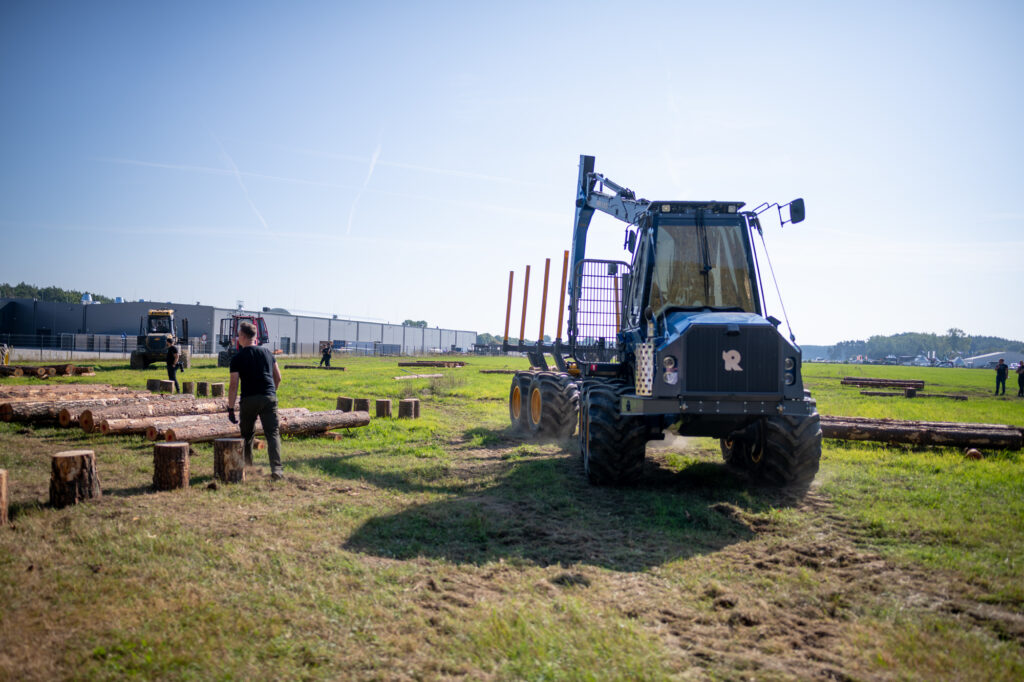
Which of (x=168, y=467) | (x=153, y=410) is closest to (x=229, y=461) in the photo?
(x=168, y=467)

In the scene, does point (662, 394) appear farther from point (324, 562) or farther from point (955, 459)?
point (955, 459)

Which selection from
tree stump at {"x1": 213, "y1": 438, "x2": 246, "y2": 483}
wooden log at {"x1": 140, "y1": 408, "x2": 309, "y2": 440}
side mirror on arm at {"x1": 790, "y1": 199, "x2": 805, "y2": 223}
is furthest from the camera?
wooden log at {"x1": 140, "y1": 408, "x2": 309, "y2": 440}

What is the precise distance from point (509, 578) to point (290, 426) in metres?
7.37

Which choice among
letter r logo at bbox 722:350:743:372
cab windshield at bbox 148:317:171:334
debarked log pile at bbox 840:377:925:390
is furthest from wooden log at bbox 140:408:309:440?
debarked log pile at bbox 840:377:925:390

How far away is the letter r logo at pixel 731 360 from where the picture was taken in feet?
23.6

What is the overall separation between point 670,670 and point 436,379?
2440cm

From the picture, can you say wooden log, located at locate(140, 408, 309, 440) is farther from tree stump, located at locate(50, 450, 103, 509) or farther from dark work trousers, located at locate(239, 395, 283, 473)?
tree stump, located at locate(50, 450, 103, 509)

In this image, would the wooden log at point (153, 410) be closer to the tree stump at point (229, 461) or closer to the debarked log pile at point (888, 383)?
the tree stump at point (229, 461)

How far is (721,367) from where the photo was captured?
7.21m

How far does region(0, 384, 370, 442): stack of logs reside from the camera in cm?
1011

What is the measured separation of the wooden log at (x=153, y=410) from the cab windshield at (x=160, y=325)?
2350 centimetres

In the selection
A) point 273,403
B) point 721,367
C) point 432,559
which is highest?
point 721,367

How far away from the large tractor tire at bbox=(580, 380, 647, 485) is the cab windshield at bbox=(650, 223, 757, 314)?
1.51 meters

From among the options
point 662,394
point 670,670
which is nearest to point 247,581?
point 670,670
